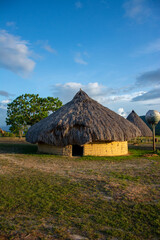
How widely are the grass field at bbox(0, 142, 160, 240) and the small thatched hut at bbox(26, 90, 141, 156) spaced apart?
4.94 meters

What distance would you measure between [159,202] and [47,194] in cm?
284

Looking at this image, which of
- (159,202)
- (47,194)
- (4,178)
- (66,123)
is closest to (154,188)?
(159,202)

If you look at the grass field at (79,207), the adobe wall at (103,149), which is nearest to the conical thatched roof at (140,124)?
the adobe wall at (103,149)

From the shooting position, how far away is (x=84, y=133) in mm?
11805

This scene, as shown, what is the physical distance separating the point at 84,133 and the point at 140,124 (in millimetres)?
14861

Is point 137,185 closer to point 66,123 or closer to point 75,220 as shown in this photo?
point 75,220

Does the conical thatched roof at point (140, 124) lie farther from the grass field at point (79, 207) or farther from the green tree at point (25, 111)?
the grass field at point (79, 207)

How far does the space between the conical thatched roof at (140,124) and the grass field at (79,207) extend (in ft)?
58.9

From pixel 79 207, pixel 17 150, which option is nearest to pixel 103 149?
pixel 17 150

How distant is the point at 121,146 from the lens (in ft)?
44.9

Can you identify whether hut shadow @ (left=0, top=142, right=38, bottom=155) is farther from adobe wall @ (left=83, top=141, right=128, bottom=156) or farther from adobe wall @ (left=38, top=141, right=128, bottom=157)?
adobe wall @ (left=83, top=141, right=128, bottom=156)

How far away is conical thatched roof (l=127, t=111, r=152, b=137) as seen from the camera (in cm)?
2411

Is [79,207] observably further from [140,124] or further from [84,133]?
[140,124]

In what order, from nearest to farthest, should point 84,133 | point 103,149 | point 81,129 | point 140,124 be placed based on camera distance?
point 84,133 → point 81,129 → point 103,149 → point 140,124
